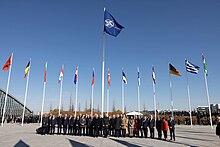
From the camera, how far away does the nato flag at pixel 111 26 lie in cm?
1656

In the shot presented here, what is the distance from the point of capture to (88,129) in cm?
1792

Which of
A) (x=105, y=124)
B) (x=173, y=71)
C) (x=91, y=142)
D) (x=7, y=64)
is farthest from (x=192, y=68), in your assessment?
(x=7, y=64)

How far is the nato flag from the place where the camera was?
16.6 meters

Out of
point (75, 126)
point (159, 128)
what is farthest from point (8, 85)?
point (159, 128)

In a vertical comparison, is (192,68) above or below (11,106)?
above

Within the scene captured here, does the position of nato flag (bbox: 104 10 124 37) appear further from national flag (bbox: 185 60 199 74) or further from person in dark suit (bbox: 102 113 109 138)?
national flag (bbox: 185 60 199 74)

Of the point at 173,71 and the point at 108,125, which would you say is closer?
the point at 108,125

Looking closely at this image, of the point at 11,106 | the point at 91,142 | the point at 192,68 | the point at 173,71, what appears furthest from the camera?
the point at 11,106

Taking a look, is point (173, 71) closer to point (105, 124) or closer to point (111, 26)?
point (111, 26)

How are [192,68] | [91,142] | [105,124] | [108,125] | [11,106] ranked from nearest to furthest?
1. [91,142]
2. [105,124]
3. [108,125]
4. [192,68]
5. [11,106]

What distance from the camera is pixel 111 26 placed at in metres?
16.6

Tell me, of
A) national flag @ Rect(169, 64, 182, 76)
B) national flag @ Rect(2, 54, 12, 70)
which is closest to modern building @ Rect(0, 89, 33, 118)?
national flag @ Rect(2, 54, 12, 70)

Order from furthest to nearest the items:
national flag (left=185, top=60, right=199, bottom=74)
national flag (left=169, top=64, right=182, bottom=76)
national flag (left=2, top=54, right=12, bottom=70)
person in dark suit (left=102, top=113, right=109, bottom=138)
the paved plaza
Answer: national flag (left=185, top=60, right=199, bottom=74) < national flag (left=2, top=54, right=12, bottom=70) < national flag (left=169, top=64, right=182, bottom=76) < person in dark suit (left=102, top=113, right=109, bottom=138) < the paved plaza

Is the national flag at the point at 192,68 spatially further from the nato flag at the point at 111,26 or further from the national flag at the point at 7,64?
the national flag at the point at 7,64
